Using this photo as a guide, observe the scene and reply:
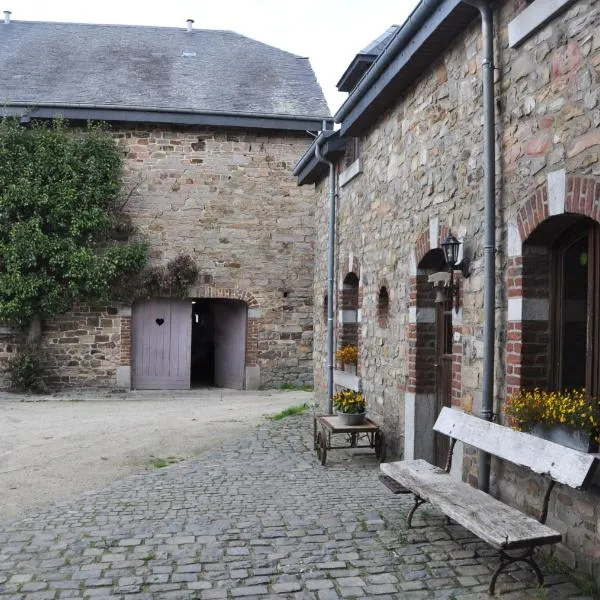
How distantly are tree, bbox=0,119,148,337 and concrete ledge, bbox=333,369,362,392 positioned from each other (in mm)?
6086

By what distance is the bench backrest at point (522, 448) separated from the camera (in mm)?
3588

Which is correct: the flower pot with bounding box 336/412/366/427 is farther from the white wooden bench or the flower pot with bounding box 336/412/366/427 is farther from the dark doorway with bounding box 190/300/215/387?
the dark doorway with bounding box 190/300/215/387

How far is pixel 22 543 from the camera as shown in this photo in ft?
15.1

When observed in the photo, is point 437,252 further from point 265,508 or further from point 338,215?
point 338,215

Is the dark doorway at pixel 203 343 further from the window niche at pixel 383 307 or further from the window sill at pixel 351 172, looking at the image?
the window niche at pixel 383 307

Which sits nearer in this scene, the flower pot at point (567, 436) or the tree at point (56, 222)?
the flower pot at point (567, 436)

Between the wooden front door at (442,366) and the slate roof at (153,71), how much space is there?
351 inches

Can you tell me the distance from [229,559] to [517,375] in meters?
2.26

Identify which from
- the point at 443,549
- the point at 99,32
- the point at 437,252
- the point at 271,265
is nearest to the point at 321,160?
the point at 437,252

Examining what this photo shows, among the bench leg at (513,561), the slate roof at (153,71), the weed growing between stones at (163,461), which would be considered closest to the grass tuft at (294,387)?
the slate roof at (153,71)

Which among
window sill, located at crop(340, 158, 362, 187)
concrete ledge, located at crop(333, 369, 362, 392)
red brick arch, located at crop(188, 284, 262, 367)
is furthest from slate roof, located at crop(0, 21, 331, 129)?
concrete ledge, located at crop(333, 369, 362, 392)

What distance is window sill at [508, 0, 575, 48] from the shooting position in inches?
164

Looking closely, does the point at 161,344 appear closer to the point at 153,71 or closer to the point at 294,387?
the point at 294,387

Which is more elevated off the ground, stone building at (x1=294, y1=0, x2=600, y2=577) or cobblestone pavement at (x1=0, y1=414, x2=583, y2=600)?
stone building at (x1=294, y1=0, x2=600, y2=577)
